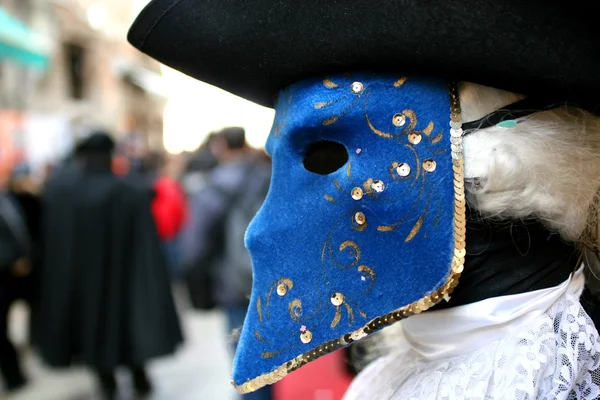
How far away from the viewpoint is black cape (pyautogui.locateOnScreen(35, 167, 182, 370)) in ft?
9.45

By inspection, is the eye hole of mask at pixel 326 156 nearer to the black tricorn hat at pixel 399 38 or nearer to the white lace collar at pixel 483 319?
the black tricorn hat at pixel 399 38

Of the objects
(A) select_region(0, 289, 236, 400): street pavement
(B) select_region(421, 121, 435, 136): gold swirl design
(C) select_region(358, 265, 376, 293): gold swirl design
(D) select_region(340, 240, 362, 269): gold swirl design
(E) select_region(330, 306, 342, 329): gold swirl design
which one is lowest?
(A) select_region(0, 289, 236, 400): street pavement

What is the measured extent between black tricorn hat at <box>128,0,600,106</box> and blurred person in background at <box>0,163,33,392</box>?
2720 millimetres

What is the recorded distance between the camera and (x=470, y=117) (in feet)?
2.35

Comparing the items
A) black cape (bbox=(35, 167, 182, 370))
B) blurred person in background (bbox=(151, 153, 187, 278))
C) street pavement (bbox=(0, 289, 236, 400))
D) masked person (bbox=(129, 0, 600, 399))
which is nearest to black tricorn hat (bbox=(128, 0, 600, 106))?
masked person (bbox=(129, 0, 600, 399))

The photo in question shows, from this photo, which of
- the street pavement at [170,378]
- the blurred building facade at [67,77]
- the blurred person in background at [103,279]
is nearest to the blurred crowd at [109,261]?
the blurred person in background at [103,279]

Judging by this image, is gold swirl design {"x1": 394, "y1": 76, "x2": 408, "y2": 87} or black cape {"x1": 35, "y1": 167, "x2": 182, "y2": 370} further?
black cape {"x1": 35, "y1": 167, "x2": 182, "y2": 370}

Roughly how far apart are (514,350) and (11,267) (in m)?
3.17

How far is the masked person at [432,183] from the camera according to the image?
26.5 inches

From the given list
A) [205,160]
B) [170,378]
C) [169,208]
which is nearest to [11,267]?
[170,378]

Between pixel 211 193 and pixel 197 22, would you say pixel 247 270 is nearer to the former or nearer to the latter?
pixel 211 193

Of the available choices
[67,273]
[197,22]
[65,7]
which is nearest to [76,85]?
[65,7]

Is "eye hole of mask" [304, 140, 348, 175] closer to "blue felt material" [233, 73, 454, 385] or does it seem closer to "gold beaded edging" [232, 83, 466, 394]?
"blue felt material" [233, 73, 454, 385]

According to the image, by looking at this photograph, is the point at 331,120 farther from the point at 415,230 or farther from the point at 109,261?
the point at 109,261
